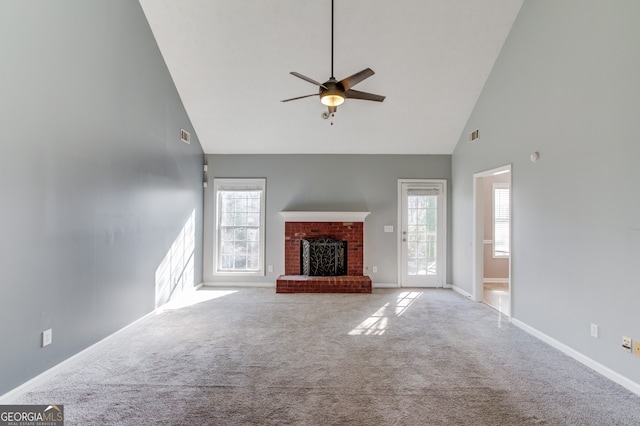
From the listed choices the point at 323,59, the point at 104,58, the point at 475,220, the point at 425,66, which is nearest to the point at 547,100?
the point at 425,66

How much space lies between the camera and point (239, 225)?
6.05 metres

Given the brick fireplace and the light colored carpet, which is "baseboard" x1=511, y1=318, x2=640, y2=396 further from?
the brick fireplace

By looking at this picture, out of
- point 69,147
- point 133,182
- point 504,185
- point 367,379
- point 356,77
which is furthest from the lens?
point 504,185

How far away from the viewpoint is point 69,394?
2.34 m

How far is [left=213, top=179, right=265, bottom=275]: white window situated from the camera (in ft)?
19.7

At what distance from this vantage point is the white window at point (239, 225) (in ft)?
19.7

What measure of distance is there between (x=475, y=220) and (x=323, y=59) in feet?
11.2

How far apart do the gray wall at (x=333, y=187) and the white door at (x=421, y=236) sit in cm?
16

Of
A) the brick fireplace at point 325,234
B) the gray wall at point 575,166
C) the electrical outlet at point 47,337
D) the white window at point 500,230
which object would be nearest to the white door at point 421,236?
the brick fireplace at point 325,234

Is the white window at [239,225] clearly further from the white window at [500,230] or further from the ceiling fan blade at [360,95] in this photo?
the white window at [500,230]

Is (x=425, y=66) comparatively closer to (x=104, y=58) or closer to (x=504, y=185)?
(x=504, y=185)

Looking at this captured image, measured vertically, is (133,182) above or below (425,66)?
below

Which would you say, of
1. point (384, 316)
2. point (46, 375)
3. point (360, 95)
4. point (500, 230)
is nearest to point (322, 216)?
point (384, 316)

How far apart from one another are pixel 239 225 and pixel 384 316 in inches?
128
